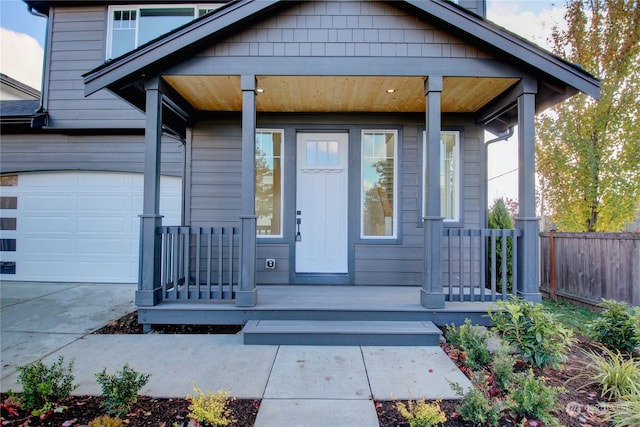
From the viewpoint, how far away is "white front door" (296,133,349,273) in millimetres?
4789

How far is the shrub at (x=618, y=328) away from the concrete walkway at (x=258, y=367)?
57.5 inches

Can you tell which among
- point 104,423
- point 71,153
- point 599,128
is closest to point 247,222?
point 104,423

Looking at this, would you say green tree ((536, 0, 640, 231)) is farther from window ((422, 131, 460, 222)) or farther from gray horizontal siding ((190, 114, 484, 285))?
window ((422, 131, 460, 222))

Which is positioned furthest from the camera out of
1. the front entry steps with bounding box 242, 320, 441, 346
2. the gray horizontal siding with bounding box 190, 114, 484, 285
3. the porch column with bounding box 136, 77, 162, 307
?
the gray horizontal siding with bounding box 190, 114, 484, 285

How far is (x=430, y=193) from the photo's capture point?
3.48 metres

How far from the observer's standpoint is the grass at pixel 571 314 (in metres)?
3.93

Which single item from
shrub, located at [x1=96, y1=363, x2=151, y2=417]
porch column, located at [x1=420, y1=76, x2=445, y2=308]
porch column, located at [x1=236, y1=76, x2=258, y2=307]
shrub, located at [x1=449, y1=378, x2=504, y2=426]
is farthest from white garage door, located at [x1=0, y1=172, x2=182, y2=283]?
shrub, located at [x1=449, y1=378, x2=504, y2=426]

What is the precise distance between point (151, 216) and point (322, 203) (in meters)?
2.30

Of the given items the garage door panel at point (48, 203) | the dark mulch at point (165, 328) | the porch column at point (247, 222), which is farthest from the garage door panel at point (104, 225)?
the porch column at point (247, 222)

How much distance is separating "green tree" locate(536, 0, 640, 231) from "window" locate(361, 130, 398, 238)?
3.20 metres

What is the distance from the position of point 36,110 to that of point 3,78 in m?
2.94

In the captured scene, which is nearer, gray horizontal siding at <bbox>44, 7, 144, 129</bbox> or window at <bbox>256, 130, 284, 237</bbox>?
window at <bbox>256, 130, 284, 237</bbox>

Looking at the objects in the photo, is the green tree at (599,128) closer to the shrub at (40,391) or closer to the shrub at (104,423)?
the shrub at (104,423)

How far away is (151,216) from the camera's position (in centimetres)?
354
